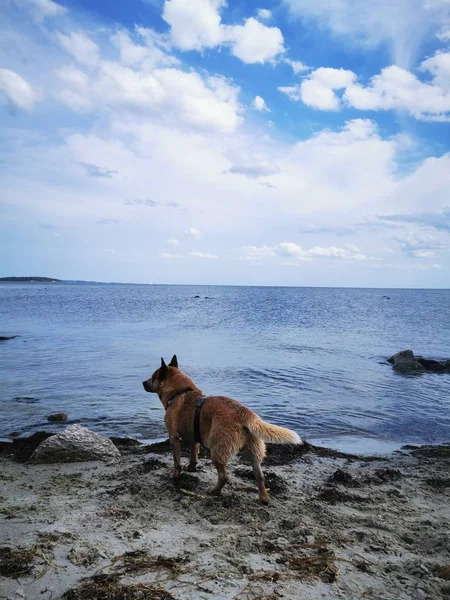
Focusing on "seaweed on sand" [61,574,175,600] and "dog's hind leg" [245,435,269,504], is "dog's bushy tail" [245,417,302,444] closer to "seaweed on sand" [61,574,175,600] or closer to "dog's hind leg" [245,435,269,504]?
"dog's hind leg" [245,435,269,504]

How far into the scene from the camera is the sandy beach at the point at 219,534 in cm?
345

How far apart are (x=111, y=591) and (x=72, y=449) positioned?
172 inches

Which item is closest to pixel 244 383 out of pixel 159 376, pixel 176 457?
pixel 159 376

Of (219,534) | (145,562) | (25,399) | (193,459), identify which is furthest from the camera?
(25,399)

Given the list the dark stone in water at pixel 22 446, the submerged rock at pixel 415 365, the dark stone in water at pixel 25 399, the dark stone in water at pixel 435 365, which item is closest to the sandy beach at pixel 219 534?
the dark stone in water at pixel 22 446

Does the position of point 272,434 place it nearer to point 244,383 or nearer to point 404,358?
point 244,383

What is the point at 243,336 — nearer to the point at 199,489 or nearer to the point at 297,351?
the point at 297,351

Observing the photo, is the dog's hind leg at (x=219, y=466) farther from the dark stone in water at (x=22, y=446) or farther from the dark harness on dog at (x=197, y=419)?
the dark stone in water at (x=22, y=446)

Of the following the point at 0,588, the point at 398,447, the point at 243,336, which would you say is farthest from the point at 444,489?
the point at 243,336

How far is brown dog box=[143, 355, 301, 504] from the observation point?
16.9 feet

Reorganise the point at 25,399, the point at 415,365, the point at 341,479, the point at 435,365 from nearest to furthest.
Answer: the point at 341,479 → the point at 25,399 → the point at 415,365 → the point at 435,365

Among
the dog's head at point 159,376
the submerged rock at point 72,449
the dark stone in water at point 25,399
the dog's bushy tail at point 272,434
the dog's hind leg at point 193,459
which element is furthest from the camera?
the dark stone in water at point 25,399

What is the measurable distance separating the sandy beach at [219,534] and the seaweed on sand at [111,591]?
1 centimetres

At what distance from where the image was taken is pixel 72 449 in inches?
284
